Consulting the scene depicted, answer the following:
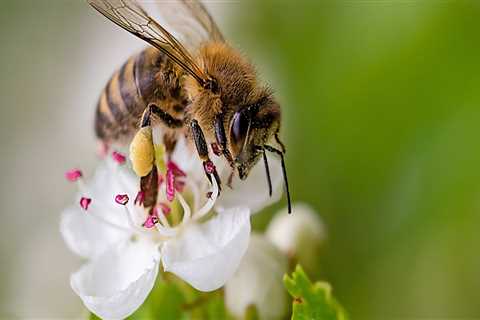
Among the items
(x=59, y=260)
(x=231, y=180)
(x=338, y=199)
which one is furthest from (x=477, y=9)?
(x=59, y=260)

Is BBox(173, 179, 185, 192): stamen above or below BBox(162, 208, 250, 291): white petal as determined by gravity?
above

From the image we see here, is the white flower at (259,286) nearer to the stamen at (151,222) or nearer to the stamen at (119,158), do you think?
the stamen at (151,222)

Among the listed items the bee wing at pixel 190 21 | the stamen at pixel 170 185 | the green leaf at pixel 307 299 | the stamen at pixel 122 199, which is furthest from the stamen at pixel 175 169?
the green leaf at pixel 307 299

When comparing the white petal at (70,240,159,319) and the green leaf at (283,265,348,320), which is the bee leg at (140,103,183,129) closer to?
the white petal at (70,240,159,319)

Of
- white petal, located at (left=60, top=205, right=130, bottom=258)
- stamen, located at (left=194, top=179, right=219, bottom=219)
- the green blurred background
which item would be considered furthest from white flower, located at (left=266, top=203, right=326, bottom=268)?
white petal, located at (left=60, top=205, right=130, bottom=258)

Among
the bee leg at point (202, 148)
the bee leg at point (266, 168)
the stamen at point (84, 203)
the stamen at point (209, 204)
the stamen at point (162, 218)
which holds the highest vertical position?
the bee leg at point (266, 168)

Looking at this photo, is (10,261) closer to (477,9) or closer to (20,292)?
(20,292)

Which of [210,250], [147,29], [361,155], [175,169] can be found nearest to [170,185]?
[175,169]
